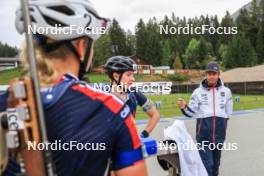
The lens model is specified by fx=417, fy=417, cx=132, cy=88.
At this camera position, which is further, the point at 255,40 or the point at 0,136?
the point at 255,40

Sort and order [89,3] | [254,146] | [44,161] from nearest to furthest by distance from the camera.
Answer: [44,161] → [89,3] → [254,146]

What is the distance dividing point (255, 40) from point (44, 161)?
9815 cm

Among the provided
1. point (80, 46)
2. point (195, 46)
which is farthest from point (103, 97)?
point (195, 46)

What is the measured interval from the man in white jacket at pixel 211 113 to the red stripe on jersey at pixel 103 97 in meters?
4.75

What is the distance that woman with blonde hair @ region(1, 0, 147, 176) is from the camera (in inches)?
57.3

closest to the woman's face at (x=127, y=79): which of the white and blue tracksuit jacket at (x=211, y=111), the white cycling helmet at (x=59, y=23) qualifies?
the white and blue tracksuit jacket at (x=211, y=111)

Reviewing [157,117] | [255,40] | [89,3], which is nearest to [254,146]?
[157,117]

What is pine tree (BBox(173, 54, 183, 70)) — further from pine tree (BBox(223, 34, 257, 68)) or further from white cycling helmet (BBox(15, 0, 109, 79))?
white cycling helmet (BBox(15, 0, 109, 79))

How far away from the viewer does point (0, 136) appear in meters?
1.46

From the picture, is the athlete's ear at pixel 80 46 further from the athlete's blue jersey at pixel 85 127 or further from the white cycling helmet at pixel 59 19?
the athlete's blue jersey at pixel 85 127

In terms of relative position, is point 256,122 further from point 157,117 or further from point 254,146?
point 157,117

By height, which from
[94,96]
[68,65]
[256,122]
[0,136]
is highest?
[68,65]

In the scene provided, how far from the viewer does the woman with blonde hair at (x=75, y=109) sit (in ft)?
4.78

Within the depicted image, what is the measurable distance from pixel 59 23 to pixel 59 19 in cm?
2
